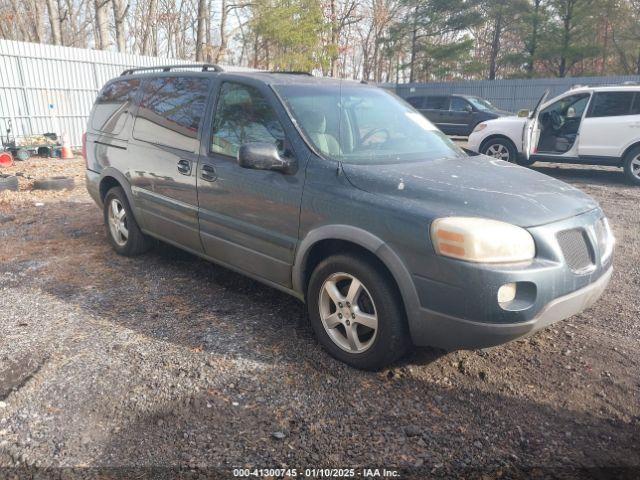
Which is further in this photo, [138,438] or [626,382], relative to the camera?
[626,382]

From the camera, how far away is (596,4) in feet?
90.0

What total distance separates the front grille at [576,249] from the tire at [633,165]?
25.9 feet

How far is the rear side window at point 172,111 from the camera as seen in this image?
3.96 m

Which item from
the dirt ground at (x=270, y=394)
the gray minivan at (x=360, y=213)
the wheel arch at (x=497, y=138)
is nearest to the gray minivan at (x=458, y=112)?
the wheel arch at (x=497, y=138)

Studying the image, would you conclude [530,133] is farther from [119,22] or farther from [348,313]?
[119,22]

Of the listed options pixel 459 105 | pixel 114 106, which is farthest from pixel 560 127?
pixel 114 106

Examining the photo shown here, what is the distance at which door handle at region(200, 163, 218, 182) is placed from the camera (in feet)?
12.1

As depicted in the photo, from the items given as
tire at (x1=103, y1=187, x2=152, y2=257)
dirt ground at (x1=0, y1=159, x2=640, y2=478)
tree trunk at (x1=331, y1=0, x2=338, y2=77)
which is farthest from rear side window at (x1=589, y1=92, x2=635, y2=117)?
tree trunk at (x1=331, y1=0, x2=338, y2=77)

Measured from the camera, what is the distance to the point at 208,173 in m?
3.74

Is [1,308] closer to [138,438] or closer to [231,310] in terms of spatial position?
[231,310]

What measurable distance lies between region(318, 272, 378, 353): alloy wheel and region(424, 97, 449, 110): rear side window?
16.1 metres

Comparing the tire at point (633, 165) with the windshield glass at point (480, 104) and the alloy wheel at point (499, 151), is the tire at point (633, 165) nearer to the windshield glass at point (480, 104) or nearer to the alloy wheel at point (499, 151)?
the alloy wheel at point (499, 151)

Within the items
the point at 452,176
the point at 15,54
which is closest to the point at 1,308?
the point at 452,176

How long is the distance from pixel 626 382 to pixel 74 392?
10.7ft
